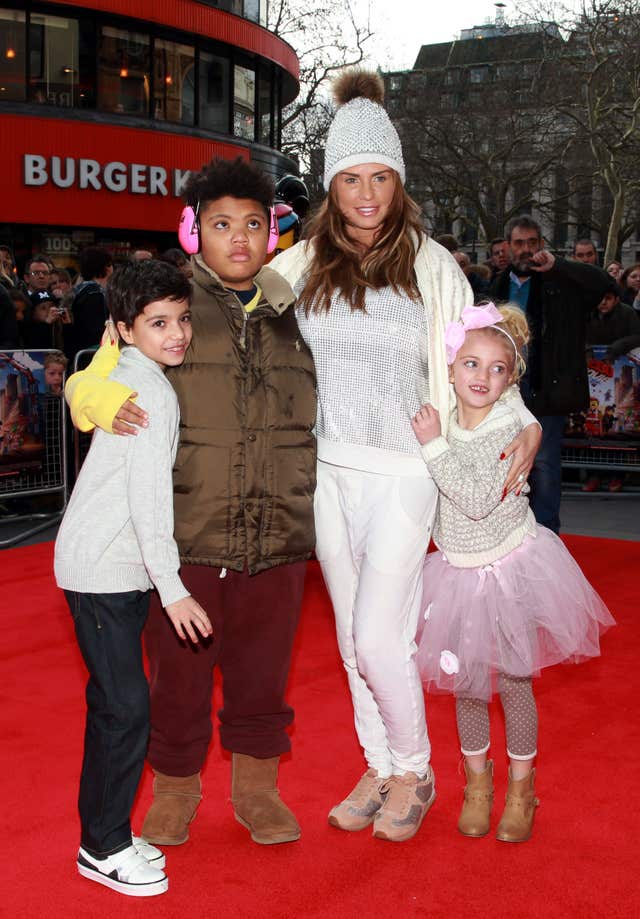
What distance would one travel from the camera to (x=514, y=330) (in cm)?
359

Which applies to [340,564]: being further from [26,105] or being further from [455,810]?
[26,105]

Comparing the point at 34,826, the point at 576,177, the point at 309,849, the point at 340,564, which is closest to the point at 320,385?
the point at 340,564

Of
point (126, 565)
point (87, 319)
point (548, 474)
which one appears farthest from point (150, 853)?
point (87, 319)

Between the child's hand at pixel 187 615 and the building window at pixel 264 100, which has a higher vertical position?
the building window at pixel 264 100

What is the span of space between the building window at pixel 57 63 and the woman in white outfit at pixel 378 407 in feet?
69.0

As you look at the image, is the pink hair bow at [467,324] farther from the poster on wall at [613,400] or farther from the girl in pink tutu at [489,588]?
the poster on wall at [613,400]

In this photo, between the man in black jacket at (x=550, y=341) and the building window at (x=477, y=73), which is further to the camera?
the building window at (x=477, y=73)

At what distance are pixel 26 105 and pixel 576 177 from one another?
23839 mm

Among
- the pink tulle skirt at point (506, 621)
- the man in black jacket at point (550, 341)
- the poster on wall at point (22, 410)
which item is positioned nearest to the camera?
the pink tulle skirt at point (506, 621)

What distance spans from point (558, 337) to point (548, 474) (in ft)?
2.96

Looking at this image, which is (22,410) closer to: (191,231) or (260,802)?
(191,231)

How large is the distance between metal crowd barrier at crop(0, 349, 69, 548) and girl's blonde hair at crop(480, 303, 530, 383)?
211 inches

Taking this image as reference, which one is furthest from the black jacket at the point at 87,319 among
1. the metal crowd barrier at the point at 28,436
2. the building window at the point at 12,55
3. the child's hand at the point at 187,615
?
the building window at the point at 12,55

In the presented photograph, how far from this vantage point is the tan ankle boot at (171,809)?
3.47m
